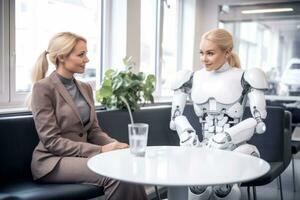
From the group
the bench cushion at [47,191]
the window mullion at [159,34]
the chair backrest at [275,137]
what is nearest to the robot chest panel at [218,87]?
the chair backrest at [275,137]

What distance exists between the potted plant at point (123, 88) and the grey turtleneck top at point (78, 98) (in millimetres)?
423

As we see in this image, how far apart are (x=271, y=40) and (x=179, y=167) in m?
3.78

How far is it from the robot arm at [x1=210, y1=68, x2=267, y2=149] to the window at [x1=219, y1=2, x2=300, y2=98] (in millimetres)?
2556

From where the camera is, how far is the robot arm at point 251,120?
2.22 meters

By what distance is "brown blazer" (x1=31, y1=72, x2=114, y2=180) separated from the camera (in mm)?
2074

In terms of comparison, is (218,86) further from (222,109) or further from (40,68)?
(40,68)

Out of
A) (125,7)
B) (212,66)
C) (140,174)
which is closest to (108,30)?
(125,7)

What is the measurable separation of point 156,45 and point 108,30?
2.93ft

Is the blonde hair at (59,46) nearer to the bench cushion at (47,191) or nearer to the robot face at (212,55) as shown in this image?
the bench cushion at (47,191)

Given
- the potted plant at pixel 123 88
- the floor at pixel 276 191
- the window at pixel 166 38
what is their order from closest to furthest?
1. the potted plant at pixel 123 88
2. the floor at pixel 276 191
3. the window at pixel 166 38

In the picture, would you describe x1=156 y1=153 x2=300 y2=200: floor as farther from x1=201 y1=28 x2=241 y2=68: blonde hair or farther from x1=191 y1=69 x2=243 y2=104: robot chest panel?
x1=201 y1=28 x2=241 y2=68: blonde hair

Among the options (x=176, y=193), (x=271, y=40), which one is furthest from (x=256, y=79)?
(x=271, y=40)

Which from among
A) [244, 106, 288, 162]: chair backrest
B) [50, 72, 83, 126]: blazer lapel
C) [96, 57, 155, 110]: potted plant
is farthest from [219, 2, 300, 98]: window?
[50, 72, 83, 126]: blazer lapel

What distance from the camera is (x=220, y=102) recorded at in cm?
240
